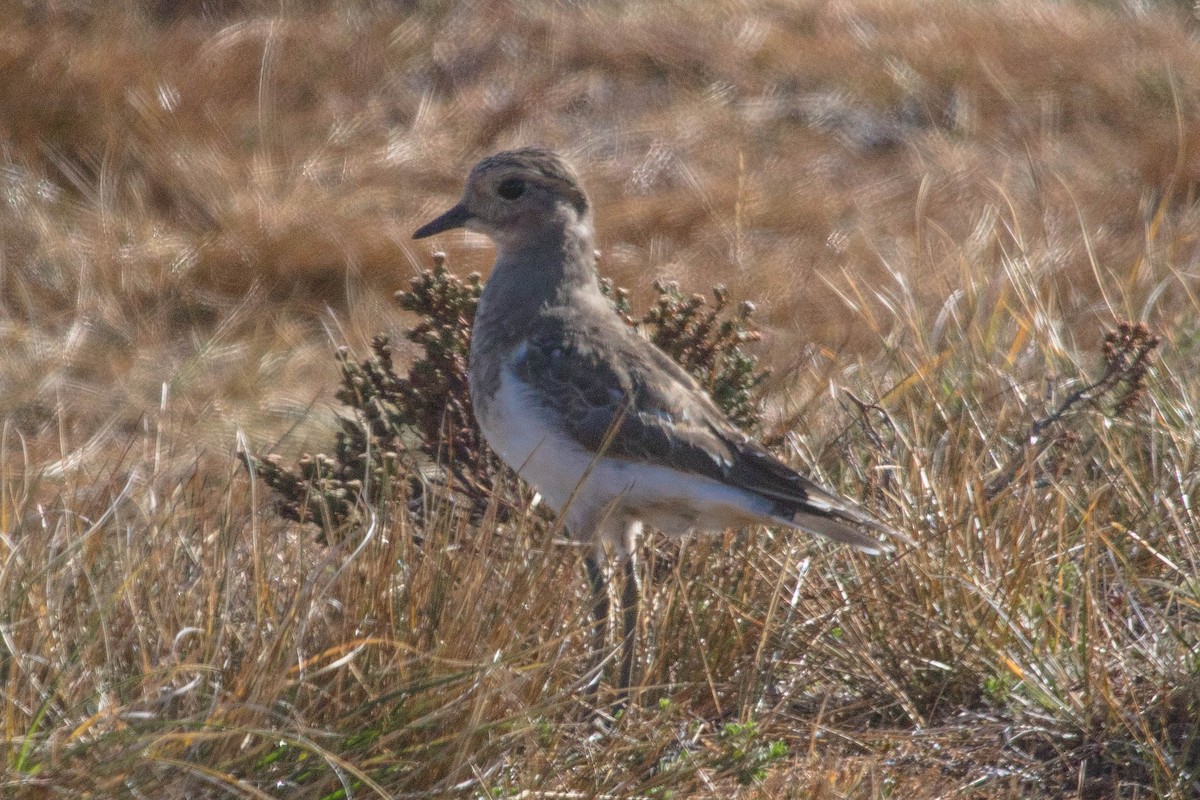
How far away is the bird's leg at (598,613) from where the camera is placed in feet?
12.8

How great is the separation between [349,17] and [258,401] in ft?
16.8

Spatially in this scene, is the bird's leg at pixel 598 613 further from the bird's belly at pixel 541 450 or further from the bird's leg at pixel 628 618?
the bird's belly at pixel 541 450

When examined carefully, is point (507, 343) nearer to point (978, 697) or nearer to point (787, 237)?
point (978, 697)

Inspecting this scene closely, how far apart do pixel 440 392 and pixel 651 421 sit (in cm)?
100

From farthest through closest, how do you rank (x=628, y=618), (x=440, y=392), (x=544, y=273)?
(x=440, y=392) → (x=544, y=273) → (x=628, y=618)

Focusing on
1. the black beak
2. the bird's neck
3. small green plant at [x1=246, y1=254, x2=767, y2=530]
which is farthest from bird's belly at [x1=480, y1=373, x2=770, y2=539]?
the black beak

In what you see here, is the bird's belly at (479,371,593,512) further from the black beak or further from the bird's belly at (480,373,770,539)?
the black beak

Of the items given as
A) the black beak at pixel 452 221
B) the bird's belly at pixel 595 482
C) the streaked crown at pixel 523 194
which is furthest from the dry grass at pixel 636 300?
the streaked crown at pixel 523 194

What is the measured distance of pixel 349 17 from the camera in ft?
41.9

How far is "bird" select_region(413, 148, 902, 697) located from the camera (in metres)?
4.39

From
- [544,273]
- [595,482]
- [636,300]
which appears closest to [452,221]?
[544,273]

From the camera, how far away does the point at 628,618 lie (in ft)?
14.4

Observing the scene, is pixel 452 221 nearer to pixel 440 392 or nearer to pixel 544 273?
pixel 544 273

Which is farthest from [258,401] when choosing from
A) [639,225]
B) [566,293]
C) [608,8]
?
[608,8]
